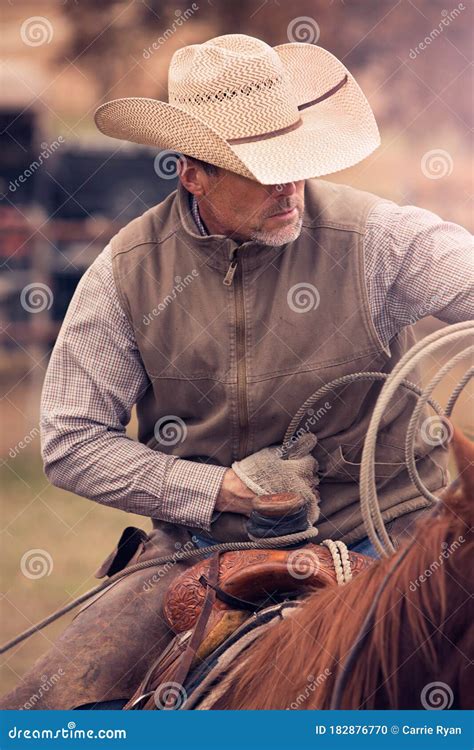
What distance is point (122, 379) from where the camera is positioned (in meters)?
2.30

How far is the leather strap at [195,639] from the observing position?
6.20ft

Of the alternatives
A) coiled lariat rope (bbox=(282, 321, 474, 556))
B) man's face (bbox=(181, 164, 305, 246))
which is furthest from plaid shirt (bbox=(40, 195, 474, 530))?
coiled lariat rope (bbox=(282, 321, 474, 556))

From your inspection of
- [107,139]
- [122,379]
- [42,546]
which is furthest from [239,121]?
[42,546]

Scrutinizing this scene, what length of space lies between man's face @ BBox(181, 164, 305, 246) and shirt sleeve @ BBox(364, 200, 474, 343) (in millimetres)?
187

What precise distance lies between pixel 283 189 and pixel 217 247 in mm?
191

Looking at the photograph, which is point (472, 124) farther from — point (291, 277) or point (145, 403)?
point (145, 403)

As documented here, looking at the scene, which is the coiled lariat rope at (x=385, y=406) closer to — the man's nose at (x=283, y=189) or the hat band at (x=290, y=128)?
the man's nose at (x=283, y=189)

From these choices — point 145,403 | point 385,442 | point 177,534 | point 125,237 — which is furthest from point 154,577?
point 125,237

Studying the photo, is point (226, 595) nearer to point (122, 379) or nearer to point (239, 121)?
point (122, 379)

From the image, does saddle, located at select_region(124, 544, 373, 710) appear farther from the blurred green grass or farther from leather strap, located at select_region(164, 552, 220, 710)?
the blurred green grass

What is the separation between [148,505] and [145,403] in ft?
0.81

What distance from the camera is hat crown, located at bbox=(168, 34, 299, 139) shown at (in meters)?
2.09

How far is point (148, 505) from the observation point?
7.43 feet

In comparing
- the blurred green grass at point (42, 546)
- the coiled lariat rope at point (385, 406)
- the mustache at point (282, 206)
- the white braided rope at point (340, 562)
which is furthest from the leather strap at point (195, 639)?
the blurred green grass at point (42, 546)
